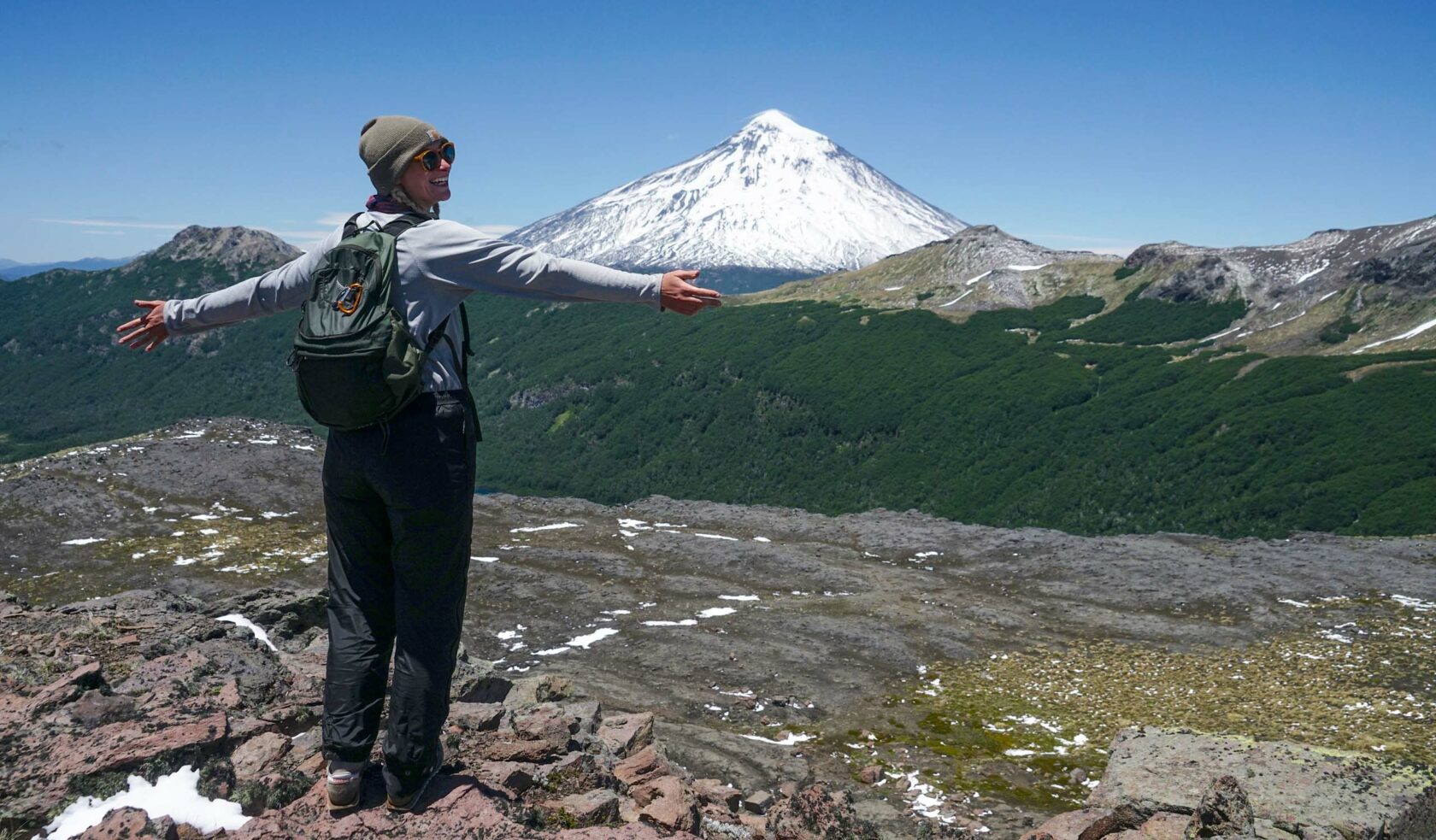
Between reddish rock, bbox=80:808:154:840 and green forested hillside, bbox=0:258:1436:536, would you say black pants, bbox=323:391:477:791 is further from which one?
green forested hillside, bbox=0:258:1436:536

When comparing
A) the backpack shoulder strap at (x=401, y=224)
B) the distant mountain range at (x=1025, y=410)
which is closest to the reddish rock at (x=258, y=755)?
the backpack shoulder strap at (x=401, y=224)

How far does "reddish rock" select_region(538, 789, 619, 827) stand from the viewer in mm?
6691

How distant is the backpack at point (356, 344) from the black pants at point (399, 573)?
235mm

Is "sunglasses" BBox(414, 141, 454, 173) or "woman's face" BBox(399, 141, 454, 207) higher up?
"sunglasses" BBox(414, 141, 454, 173)

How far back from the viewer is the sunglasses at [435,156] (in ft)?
19.1

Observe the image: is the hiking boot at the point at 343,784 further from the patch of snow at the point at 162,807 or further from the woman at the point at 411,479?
the patch of snow at the point at 162,807

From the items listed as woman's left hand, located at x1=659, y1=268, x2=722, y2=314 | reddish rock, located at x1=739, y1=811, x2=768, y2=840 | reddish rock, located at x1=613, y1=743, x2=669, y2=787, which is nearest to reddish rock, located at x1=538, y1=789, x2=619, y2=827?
reddish rock, located at x1=613, y1=743, x2=669, y2=787

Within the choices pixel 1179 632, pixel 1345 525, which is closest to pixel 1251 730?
pixel 1179 632

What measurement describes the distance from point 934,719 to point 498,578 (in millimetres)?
22059

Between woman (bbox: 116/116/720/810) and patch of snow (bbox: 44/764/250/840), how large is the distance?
2.33 ft

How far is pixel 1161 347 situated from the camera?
482 feet

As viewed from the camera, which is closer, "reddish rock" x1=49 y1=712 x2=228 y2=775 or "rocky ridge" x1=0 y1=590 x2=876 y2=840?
"rocky ridge" x1=0 y1=590 x2=876 y2=840

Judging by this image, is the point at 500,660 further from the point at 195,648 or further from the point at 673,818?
the point at 673,818

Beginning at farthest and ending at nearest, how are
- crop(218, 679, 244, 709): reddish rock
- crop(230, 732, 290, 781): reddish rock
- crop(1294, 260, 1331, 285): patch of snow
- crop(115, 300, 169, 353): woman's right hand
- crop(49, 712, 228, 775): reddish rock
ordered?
crop(1294, 260, 1331, 285): patch of snow, crop(218, 679, 244, 709): reddish rock, crop(230, 732, 290, 781): reddish rock, crop(115, 300, 169, 353): woman's right hand, crop(49, 712, 228, 775): reddish rock
